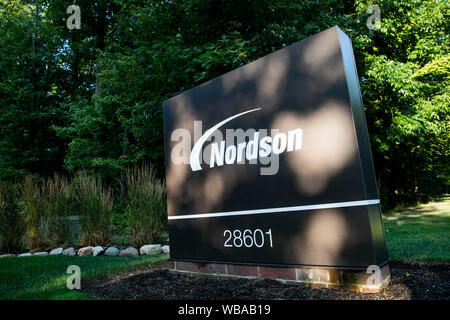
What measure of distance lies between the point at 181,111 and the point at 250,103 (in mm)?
1089

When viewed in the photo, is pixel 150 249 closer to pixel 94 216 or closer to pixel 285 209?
pixel 94 216

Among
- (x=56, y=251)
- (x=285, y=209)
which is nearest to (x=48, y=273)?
(x=56, y=251)

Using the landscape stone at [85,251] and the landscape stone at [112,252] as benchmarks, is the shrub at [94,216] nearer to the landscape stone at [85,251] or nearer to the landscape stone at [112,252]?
the landscape stone at [85,251]

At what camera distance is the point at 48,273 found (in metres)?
4.12

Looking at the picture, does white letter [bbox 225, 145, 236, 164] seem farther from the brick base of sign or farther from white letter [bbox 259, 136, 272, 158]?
the brick base of sign

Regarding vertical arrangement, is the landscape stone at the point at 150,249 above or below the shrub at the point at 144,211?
below

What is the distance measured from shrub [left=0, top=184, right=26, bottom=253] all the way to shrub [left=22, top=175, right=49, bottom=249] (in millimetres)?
138

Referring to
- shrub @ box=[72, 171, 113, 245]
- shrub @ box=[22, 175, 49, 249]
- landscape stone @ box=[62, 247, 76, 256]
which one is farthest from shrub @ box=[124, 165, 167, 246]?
shrub @ box=[22, 175, 49, 249]

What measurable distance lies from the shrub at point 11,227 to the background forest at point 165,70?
3.33m

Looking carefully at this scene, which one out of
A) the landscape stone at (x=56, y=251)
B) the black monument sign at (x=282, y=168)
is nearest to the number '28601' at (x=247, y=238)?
the black monument sign at (x=282, y=168)

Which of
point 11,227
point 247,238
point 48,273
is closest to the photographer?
point 247,238

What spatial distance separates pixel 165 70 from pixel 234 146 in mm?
3888

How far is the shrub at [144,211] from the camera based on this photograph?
597 centimetres

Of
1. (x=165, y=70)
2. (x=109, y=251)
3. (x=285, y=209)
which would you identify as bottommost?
(x=109, y=251)
